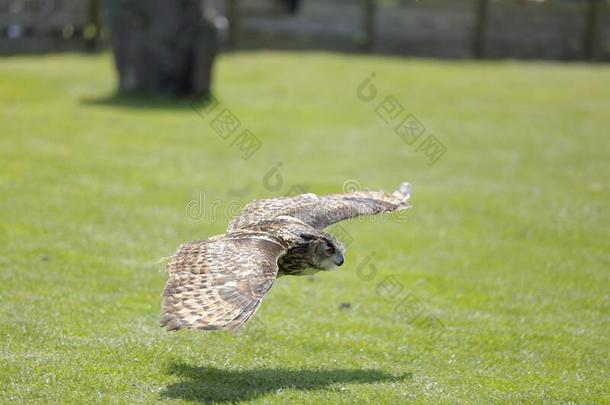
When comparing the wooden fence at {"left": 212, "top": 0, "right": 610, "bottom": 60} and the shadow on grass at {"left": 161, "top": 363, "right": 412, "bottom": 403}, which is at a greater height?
the shadow on grass at {"left": 161, "top": 363, "right": 412, "bottom": 403}

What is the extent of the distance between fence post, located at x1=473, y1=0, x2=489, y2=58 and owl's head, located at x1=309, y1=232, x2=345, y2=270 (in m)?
24.9

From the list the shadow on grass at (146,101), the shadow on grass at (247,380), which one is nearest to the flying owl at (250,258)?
the shadow on grass at (247,380)

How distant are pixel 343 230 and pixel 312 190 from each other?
7.34 ft

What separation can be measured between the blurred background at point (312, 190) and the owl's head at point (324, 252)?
99 cm

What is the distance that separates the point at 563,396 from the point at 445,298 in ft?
9.90

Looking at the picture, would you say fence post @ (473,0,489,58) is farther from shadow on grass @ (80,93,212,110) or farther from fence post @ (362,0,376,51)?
shadow on grass @ (80,93,212,110)

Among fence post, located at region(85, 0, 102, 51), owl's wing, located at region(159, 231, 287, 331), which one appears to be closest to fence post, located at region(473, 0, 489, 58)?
fence post, located at region(85, 0, 102, 51)

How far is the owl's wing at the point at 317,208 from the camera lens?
848 centimetres

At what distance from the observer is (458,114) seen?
22.5 meters

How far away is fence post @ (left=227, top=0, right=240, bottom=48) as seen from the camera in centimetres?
2875

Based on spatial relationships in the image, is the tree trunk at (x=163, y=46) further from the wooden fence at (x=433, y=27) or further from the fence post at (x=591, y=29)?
the fence post at (x=591, y=29)

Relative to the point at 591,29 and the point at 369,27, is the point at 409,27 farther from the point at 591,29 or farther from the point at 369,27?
the point at 591,29

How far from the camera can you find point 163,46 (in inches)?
807

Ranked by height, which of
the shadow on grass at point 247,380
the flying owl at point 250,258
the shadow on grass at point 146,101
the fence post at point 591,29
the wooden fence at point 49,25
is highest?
the flying owl at point 250,258
